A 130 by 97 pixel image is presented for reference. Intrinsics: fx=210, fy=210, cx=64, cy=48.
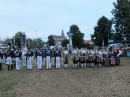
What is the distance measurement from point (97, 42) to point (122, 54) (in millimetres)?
27327

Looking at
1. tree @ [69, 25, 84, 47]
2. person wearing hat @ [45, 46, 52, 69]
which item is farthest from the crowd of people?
tree @ [69, 25, 84, 47]

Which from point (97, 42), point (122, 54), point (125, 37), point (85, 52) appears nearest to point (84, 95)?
point (85, 52)

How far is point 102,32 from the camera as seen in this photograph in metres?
62.5

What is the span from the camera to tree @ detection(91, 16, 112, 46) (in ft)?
200

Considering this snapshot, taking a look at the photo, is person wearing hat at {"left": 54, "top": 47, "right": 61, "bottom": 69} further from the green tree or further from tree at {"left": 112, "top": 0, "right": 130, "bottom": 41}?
the green tree

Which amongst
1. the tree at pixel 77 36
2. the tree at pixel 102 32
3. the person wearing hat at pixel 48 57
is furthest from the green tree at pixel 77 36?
the person wearing hat at pixel 48 57

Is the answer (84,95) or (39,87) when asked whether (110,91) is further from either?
(39,87)

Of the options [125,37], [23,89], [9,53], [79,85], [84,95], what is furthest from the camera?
[125,37]

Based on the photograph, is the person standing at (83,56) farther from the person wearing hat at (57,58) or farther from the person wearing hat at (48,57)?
the person wearing hat at (48,57)

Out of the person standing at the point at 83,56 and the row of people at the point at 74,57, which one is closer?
the row of people at the point at 74,57

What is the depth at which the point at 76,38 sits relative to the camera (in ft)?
237

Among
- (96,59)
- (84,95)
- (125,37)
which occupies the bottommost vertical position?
(84,95)

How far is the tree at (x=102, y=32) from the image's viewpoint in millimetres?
60875

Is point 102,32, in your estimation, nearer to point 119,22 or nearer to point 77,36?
point 77,36
